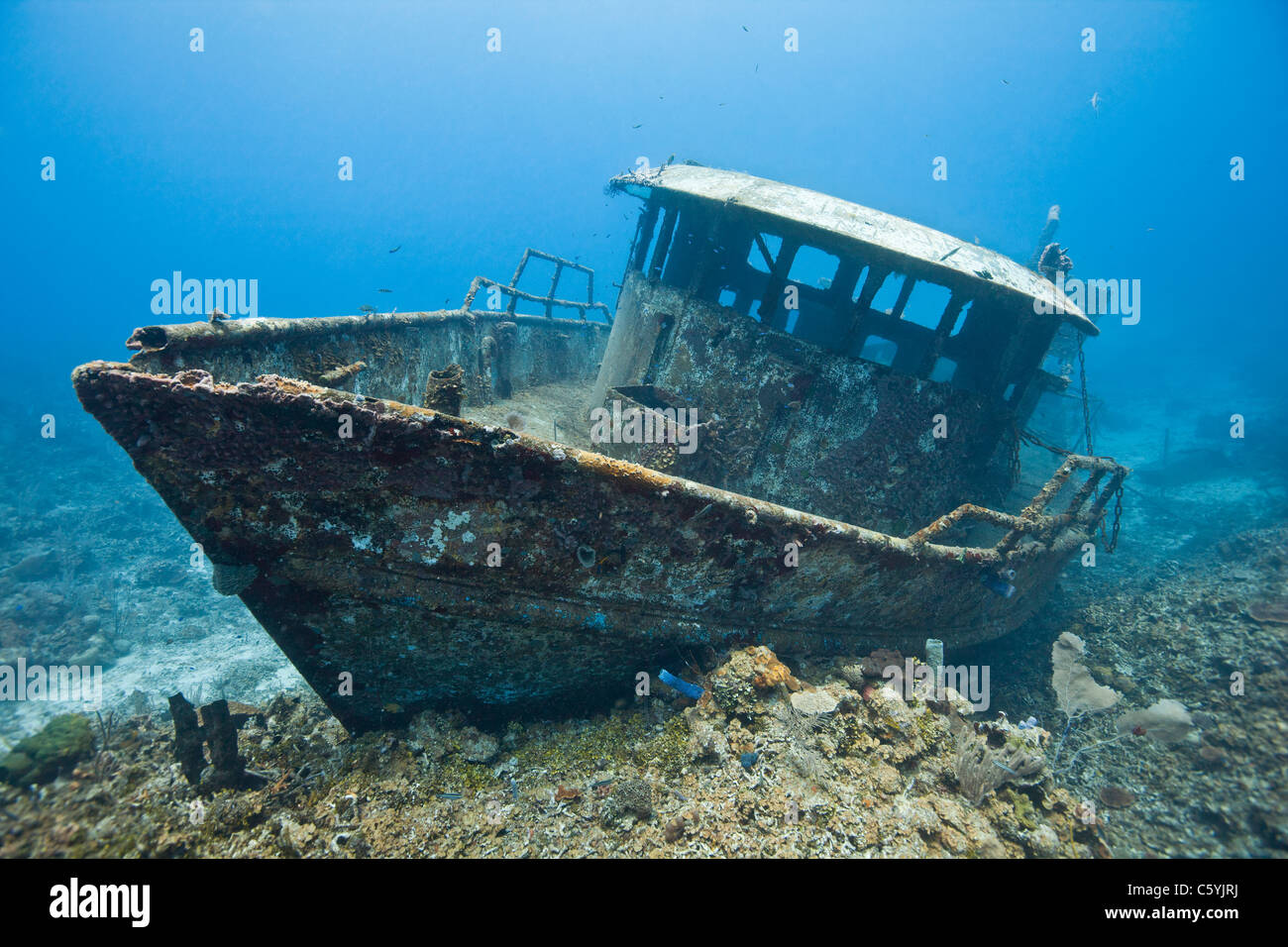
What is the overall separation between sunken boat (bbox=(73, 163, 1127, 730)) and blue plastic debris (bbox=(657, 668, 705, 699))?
186mm

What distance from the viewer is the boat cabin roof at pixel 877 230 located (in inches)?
179

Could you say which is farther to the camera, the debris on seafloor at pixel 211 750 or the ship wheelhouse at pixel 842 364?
the ship wheelhouse at pixel 842 364

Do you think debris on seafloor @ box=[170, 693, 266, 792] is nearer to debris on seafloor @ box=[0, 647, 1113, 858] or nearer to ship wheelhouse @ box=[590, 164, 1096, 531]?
debris on seafloor @ box=[0, 647, 1113, 858]

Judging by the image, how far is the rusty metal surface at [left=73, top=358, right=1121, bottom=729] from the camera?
2398 mm

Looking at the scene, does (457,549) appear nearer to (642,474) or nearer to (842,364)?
(642,474)

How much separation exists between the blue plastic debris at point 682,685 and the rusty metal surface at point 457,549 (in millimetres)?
169

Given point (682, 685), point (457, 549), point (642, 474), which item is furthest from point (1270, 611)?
point (457, 549)

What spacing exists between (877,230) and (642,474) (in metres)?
3.71

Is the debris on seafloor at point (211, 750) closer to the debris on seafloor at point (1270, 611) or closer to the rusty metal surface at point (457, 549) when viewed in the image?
the rusty metal surface at point (457, 549)

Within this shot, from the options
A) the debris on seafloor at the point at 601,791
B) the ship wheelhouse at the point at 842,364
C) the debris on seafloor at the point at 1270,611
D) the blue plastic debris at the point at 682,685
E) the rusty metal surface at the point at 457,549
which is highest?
the ship wheelhouse at the point at 842,364

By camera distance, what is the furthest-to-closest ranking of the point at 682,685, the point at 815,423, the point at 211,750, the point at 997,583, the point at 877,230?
the point at 815,423 < the point at 877,230 < the point at 997,583 < the point at 682,685 < the point at 211,750

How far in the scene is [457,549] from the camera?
2879 mm

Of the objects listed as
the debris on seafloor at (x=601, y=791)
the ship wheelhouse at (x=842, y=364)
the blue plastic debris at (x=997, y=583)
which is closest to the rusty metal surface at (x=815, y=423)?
the ship wheelhouse at (x=842, y=364)
